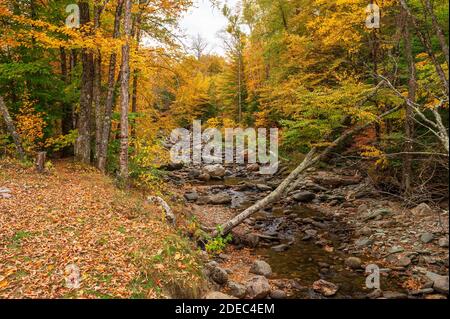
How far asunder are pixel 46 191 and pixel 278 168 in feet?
54.7

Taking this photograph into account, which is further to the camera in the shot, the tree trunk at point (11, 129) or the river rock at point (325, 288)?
the tree trunk at point (11, 129)

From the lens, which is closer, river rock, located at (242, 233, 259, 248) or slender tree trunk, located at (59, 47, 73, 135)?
river rock, located at (242, 233, 259, 248)

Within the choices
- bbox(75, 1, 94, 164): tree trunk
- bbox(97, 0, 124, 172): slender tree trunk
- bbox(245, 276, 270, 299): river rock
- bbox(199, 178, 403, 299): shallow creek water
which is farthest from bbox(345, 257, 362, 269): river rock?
bbox(75, 1, 94, 164): tree trunk

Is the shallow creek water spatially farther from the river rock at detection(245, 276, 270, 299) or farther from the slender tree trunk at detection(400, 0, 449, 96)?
the slender tree trunk at detection(400, 0, 449, 96)

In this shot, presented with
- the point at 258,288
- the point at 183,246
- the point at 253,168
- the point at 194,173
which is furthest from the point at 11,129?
the point at 253,168

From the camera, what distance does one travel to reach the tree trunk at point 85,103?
13477 mm

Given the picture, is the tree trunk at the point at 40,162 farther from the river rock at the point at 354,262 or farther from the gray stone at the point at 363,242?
the gray stone at the point at 363,242

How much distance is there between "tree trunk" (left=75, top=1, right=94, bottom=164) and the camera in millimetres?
13477

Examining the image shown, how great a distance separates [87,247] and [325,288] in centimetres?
569

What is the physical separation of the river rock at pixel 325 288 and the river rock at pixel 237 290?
6.46 feet

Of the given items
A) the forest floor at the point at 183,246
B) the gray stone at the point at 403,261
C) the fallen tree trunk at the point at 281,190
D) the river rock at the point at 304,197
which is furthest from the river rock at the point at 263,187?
the gray stone at the point at 403,261

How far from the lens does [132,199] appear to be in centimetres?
1077

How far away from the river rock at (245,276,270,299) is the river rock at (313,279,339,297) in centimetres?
139

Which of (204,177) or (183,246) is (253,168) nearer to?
(204,177)
